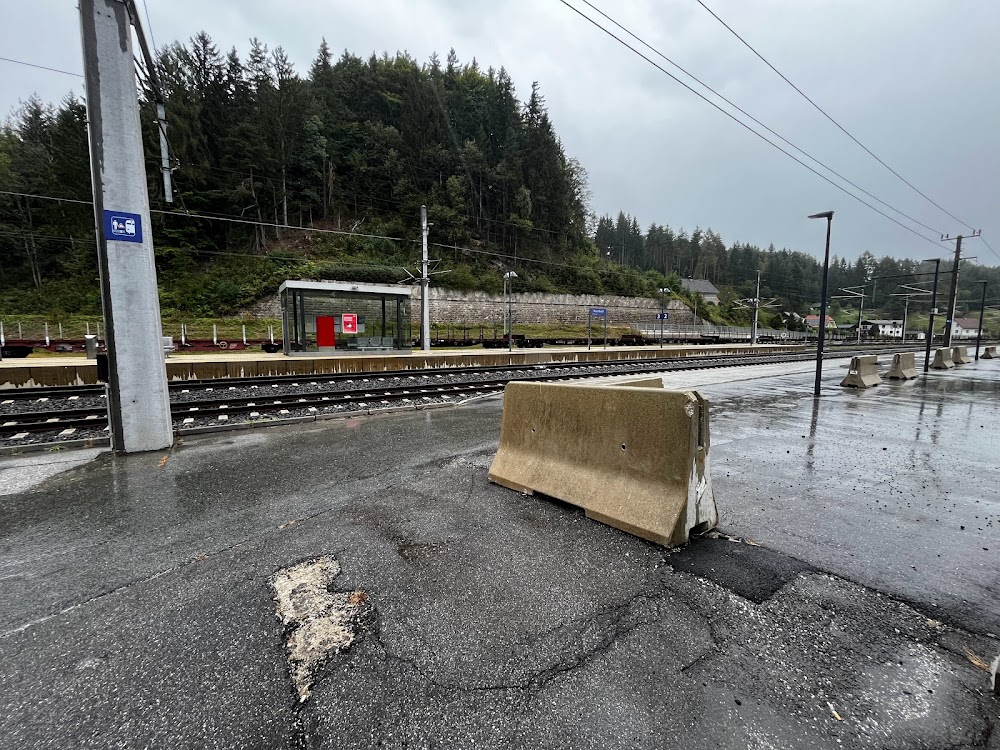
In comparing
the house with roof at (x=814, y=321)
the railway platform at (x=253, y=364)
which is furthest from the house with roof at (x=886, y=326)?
the railway platform at (x=253, y=364)

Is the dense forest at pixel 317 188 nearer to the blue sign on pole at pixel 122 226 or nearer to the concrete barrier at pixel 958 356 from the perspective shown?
the blue sign on pole at pixel 122 226

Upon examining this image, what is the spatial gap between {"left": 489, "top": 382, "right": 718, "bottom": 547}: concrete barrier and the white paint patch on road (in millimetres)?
5543

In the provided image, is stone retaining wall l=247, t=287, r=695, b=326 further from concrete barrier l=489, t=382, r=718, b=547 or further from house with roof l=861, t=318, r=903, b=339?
house with roof l=861, t=318, r=903, b=339

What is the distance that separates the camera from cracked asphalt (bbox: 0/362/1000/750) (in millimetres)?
1957

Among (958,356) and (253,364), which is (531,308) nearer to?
(958,356)

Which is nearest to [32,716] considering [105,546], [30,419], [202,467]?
[105,546]

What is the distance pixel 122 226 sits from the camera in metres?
6.47

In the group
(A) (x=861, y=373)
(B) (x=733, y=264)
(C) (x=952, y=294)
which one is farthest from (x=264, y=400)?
(B) (x=733, y=264)

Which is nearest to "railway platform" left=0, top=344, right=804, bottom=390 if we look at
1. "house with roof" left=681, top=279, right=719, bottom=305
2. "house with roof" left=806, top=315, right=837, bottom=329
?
"house with roof" left=806, top=315, right=837, bottom=329

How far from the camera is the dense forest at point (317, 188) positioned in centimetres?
4659

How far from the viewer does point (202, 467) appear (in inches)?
231

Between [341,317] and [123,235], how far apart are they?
14.3 meters

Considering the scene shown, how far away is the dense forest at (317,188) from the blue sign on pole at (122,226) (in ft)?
106

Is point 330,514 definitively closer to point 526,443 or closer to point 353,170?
point 526,443
